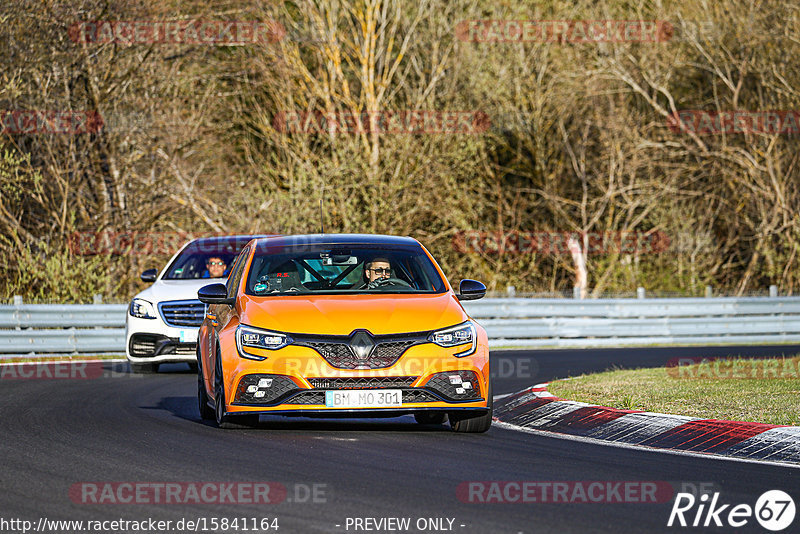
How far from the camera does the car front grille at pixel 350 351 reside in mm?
10273

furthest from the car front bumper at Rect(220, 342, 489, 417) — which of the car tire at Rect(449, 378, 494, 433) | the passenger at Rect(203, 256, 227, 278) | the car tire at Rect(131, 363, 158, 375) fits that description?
the car tire at Rect(131, 363, 158, 375)

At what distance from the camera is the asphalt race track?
7145mm

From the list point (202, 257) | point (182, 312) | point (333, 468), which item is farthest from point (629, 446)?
point (202, 257)

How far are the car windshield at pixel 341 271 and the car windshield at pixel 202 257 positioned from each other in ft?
23.4

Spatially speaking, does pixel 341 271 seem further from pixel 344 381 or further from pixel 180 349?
pixel 180 349

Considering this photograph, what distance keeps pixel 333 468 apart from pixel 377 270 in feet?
9.99

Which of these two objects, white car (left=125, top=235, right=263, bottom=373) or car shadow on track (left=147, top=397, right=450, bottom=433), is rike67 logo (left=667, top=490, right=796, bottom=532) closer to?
car shadow on track (left=147, top=397, right=450, bottom=433)

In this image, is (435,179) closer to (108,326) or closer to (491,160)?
(491,160)

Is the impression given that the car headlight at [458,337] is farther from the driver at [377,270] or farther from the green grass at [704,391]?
the green grass at [704,391]

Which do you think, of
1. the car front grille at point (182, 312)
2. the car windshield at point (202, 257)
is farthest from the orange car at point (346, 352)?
the car windshield at point (202, 257)

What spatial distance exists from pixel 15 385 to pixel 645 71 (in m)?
23.8

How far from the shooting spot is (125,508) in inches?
290

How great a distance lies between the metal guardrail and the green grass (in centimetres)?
797

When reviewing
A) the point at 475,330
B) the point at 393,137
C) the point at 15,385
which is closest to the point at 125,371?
the point at 15,385
